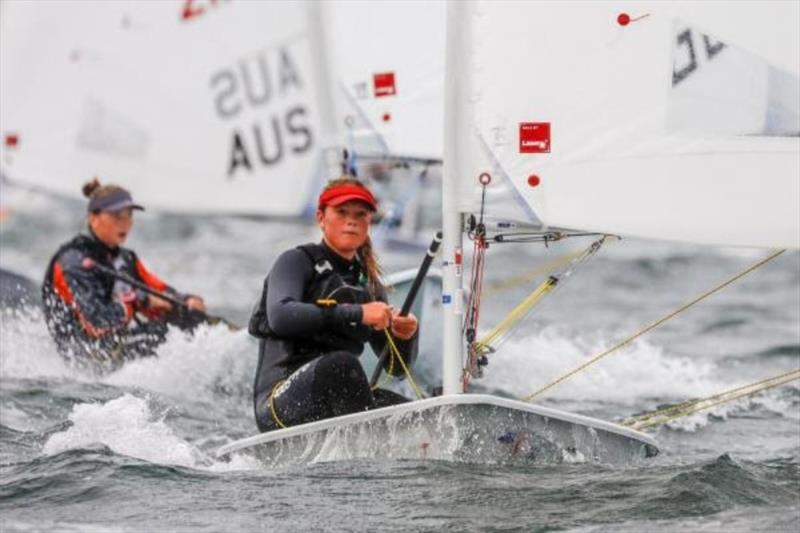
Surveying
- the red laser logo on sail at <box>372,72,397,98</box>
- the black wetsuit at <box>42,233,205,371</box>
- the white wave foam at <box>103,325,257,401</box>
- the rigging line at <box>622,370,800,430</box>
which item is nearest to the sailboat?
the rigging line at <box>622,370,800,430</box>

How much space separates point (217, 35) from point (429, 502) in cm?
595

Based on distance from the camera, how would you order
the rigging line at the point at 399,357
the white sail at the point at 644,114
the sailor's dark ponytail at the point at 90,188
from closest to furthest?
the white sail at the point at 644,114 < the rigging line at the point at 399,357 < the sailor's dark ponytail at the point at 90,188

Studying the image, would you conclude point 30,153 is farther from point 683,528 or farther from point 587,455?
point 683,528

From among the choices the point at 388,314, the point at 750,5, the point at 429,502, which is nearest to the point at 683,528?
the point at 429,502

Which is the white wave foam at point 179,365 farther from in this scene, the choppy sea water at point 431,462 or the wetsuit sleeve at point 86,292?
the wetsuit sleeve at point 86,292

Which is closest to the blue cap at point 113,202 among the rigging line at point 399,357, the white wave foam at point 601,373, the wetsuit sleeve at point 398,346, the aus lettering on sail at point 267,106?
the white wave foam at point 601,373

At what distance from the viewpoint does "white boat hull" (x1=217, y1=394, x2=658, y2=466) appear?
5340 millimetres

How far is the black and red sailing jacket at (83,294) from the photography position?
807 cm

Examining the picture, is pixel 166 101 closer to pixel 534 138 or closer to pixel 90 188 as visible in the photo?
pixel 90 188

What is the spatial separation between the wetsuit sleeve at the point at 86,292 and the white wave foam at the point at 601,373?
180 centimetres

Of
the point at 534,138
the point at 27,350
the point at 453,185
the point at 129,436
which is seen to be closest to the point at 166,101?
the point at 27,350

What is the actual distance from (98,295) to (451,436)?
10.4ft

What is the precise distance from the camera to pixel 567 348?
9.62m

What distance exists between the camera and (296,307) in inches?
219
